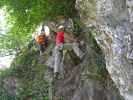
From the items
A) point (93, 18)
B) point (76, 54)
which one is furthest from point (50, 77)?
point (93, 18)

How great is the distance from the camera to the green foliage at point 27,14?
1370 centimetres

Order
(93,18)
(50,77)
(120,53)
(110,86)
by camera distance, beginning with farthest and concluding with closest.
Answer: (50,77) < (110,86) < (93,18) < (120,53)

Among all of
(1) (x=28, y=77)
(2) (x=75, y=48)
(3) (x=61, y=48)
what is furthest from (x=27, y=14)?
(2) (x=75, y=48)

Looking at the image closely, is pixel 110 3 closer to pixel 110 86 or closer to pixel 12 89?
pixel 110 86

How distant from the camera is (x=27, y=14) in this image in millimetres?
14883

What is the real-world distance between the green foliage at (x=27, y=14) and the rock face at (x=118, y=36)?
3.44 m

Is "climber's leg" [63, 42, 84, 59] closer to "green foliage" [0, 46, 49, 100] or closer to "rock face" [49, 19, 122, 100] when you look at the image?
"rock face" [49, 19, 122, 100]

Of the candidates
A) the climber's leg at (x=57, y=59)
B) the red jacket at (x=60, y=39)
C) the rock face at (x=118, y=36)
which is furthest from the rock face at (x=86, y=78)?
the rock face at (x=118, y=36)

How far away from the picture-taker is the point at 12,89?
47.1 ft

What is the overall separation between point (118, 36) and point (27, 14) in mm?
5861

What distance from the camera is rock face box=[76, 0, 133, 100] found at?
944cm

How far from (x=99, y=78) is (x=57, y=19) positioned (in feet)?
8.89

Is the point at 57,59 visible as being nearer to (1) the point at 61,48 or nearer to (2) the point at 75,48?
(1) the point at 61,48

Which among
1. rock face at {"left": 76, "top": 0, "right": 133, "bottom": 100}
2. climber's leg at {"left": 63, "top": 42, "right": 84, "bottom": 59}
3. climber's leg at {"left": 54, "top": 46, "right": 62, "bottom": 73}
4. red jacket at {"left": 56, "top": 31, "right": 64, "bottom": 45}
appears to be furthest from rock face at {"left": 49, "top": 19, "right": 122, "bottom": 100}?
rock face at {"left": 76, "top": 0, "right": 133, "bottom": 100}
